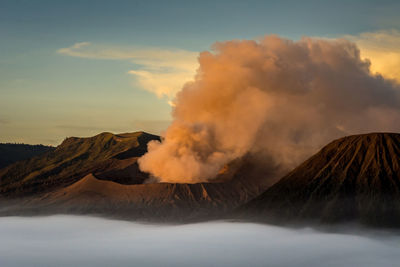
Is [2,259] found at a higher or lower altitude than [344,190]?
lower

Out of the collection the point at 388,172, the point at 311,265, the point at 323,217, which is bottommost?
the point at 311,265

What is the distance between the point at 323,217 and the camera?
187375 millimetres

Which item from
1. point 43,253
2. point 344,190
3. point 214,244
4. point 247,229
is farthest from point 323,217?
point 43,253

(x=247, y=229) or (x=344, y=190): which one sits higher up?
(x=344, y=190)

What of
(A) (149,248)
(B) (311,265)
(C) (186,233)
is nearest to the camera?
(B) (311,265)

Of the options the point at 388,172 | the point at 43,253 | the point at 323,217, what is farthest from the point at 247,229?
the point at 43,253

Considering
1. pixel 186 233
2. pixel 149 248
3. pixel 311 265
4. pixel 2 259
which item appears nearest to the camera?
pixel 311 265

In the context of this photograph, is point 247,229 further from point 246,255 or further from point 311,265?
point 311,265

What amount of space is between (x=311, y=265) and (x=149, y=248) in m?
55.6

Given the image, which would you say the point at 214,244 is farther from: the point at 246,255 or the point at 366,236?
the point at 366,236

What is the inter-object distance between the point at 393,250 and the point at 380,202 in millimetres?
24332

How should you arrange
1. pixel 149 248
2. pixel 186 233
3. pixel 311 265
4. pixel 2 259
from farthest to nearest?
pixel 186 233, pixel 149 248, pixel 2 259, pixel 311 265

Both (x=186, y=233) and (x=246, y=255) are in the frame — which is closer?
(x=246, y=255)

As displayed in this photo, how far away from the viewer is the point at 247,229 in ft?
634
